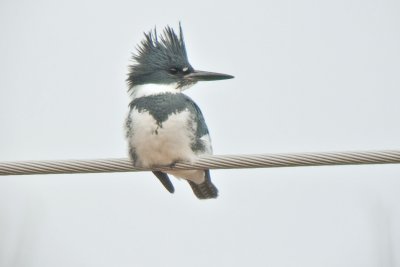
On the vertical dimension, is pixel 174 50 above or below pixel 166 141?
above

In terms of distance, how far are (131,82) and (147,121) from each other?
0.76 metres

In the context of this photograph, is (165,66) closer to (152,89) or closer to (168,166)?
(152,89)

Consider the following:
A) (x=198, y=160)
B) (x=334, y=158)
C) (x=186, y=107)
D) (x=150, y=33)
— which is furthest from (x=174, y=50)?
(x=334, y=158)

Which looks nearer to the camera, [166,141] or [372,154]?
[372,154]

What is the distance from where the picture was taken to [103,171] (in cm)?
317

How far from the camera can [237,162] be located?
3.08 m

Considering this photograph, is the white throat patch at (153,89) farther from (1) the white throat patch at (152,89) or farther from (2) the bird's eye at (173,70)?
(2) the bird's eye at (173,70)

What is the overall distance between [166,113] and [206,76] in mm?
709

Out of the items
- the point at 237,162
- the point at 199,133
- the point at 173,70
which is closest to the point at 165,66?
the point at 173,70

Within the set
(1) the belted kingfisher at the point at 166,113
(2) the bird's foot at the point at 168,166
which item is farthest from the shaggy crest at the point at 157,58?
(2) the bird's foot at the point at 168,166

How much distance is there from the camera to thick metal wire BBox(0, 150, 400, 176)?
2.99 m

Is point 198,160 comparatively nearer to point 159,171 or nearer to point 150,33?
point 159,171

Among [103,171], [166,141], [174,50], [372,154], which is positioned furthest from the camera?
[174,50]

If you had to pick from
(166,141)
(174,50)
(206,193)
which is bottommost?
(206,193)
